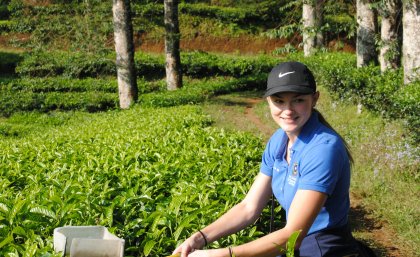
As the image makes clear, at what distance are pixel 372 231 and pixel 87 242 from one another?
4.51 m

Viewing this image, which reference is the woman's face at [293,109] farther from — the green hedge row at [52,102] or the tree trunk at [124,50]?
the green hedge row at [52,102]

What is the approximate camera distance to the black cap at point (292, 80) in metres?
2.91

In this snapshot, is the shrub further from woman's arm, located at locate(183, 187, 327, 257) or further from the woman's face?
woman's arm, located at locate(183, 187, 327, 257)

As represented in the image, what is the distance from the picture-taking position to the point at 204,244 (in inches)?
120

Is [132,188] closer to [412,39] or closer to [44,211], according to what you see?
[44,211]

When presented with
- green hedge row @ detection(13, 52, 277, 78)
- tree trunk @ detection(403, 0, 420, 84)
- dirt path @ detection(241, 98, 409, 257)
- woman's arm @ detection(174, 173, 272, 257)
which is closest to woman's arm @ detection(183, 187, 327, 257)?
woman's arm @ detection(174, 173, 272, 257)

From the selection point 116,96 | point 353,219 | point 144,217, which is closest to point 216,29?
point 116,96

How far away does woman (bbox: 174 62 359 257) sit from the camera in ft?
9.08

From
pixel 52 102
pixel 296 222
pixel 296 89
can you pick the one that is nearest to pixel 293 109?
pixel 296 89

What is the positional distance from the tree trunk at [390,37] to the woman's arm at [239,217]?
9.50 metres

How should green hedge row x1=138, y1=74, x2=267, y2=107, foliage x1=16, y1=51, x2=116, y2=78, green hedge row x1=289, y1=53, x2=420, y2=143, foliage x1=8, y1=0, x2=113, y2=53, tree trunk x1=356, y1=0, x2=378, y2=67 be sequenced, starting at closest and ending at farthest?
green hedge row x1=289, y1=53, x2=420, y2=143 < tree trunk x1=356, y1=0, x2=378, y2=67 < green hedge row x1=138, y1=74, x2=267, y2=107 < foliage x1=8, y1=0, x2=113, y2=53 < foliage x1=16, y1=51, x2=116, y2=78

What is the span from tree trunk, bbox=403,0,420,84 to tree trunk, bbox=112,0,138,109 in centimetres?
975

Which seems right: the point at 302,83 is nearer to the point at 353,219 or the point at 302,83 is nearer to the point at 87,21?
the point at 353,219

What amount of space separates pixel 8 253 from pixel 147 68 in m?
26.6
